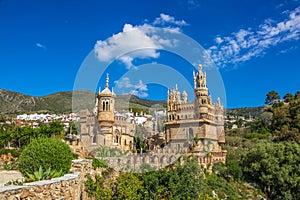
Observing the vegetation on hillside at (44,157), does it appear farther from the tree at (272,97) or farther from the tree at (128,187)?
the tree at (272,97)

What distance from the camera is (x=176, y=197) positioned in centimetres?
1197

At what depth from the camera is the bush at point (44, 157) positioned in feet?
32.2

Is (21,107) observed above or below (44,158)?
above

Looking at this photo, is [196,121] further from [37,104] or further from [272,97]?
[37,104]

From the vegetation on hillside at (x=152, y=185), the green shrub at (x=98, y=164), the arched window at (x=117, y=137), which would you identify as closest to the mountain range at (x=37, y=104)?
the arched window at (x=117, y=137)

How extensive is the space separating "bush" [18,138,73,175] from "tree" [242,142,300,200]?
11.9 m

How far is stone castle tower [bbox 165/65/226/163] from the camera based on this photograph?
69.0 ft

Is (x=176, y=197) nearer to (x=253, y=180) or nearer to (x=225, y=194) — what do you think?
(x=225, y=194)

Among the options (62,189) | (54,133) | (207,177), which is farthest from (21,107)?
(62,189)

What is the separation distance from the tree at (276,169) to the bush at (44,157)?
469 inches

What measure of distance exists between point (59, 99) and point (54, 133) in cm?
4997

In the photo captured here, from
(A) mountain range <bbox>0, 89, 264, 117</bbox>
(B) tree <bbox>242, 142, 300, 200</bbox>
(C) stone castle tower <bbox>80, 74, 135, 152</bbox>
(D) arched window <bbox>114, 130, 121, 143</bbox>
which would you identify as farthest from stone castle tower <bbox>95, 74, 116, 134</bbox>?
(A) mountain range <bbox>0, 89, 264, 117</bbox>

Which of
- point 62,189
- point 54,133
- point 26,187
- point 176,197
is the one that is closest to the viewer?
point 26,187

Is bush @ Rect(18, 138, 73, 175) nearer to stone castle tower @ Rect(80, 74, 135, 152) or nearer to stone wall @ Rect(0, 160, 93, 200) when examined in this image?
stone wall @ Rect(0, 160, 93, 200)
